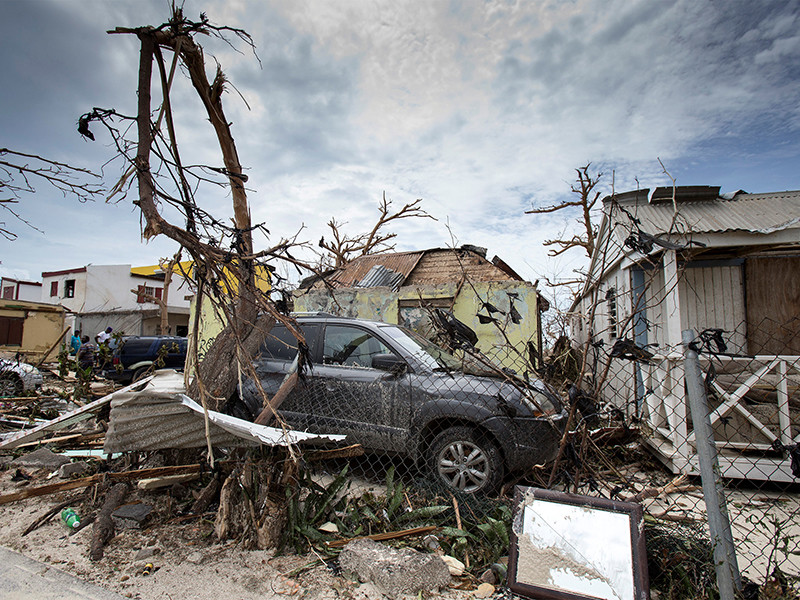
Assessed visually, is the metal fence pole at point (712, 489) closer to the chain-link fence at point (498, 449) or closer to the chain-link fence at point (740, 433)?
the chain-link fence at point (498, 449)

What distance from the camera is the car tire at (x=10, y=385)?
8.72m

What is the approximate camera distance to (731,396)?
4.45m

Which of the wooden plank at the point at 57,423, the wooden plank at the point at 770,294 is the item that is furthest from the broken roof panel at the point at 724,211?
the wooden plank at the point at 57,423

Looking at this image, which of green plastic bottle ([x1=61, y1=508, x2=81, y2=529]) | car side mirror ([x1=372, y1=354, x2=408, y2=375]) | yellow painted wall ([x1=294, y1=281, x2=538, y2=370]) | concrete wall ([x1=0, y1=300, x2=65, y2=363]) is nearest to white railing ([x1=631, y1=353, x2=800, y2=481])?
car side mirror ([x1=372, y1=354, x2=408, y2=375])

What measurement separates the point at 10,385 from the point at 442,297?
902cm

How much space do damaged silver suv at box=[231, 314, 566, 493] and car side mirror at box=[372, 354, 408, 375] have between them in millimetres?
10

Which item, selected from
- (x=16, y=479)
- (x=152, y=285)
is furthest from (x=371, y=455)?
(x=152, y=285)

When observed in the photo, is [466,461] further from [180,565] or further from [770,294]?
[770,294]

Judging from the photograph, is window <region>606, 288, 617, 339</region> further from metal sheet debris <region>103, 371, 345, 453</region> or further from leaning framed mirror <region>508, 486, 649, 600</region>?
metal sheet debris <region>103, 371, 345, 453</region>

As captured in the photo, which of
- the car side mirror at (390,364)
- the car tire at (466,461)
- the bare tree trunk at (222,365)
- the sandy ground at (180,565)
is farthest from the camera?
the car side mirror at (390,364)

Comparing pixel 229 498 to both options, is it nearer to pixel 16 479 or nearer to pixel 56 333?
pixel 16 479

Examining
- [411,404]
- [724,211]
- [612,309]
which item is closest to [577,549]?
[411,404]

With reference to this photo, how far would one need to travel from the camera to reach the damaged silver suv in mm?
3857

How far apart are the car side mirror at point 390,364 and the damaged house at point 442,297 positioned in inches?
93.0
